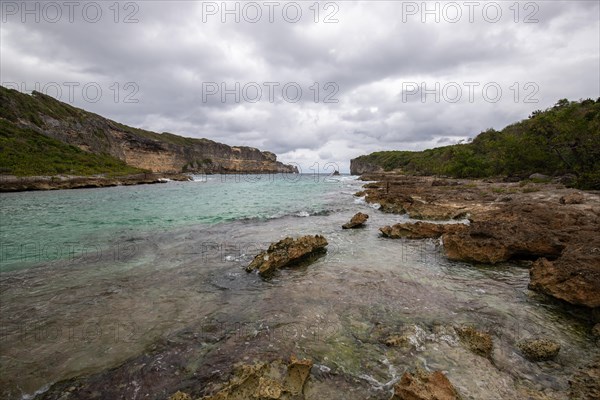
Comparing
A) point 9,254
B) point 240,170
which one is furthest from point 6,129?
point 240,170

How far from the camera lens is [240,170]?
192m

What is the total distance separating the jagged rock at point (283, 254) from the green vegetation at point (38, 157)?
59.4 meters

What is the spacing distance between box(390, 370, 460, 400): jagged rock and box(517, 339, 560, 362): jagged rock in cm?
201

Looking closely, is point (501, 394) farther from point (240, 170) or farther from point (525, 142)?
point (240, 170)

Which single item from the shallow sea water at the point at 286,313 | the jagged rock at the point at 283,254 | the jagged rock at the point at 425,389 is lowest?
the shallow sea water at the point at 286,313

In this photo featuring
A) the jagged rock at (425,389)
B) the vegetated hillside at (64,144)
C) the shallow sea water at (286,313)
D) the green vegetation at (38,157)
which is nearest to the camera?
the jagged rock at (425,389)

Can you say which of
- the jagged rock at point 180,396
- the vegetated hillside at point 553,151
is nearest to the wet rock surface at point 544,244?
the jagged rock at point 180,396

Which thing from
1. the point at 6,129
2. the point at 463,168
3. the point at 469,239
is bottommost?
the point at 469,239

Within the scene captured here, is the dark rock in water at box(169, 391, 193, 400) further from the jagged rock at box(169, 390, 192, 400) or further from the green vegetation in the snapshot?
the green vegetation

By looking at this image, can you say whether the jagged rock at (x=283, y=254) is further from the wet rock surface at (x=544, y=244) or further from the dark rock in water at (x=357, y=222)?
the dark rock in water at (x=357, y=222)

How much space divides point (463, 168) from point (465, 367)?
63143 mm

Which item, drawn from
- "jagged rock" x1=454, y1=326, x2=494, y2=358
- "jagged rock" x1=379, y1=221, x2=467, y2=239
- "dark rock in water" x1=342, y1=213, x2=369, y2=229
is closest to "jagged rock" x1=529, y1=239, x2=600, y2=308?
"jagged rock" x1=454, y1=326, x2=494, y2=358

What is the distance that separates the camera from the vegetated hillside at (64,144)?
58688 millimetres

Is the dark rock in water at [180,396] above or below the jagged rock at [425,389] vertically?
below
